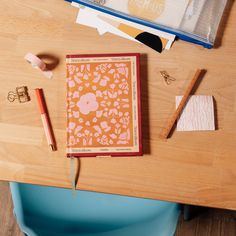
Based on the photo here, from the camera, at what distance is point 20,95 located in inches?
31.0

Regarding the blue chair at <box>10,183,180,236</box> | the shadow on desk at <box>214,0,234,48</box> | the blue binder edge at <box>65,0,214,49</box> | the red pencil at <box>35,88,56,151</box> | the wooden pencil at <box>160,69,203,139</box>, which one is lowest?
the blue chair at <box>10,183,180,236</box>

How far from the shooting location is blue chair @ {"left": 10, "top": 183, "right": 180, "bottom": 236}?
86 cm

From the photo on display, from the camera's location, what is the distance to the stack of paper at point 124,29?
A: 2.64 ft

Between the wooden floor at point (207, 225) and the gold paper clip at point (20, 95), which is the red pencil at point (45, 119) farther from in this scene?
the wooden floor at point (207, 225)

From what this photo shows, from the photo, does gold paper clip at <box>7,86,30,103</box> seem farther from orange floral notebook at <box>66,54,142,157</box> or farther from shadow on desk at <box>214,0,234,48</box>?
shadow on desk at <box>214,0,234,48</box>

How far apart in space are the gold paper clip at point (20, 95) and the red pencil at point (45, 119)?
0.03m

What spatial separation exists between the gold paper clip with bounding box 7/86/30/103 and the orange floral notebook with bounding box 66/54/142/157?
3.7 inches

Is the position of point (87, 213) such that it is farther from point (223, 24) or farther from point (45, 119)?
point (223, 24)

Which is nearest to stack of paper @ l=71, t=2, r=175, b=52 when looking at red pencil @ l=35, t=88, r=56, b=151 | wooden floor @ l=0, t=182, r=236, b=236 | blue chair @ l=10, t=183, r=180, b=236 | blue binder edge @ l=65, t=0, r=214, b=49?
blue binder edge @ l=65, t=0, r=214, b=49

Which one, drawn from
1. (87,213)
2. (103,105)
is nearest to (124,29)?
(103,105)

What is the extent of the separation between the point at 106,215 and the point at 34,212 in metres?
0.18

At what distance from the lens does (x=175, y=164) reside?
750mm

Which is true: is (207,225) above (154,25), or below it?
below

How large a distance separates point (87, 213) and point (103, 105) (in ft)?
1.03
